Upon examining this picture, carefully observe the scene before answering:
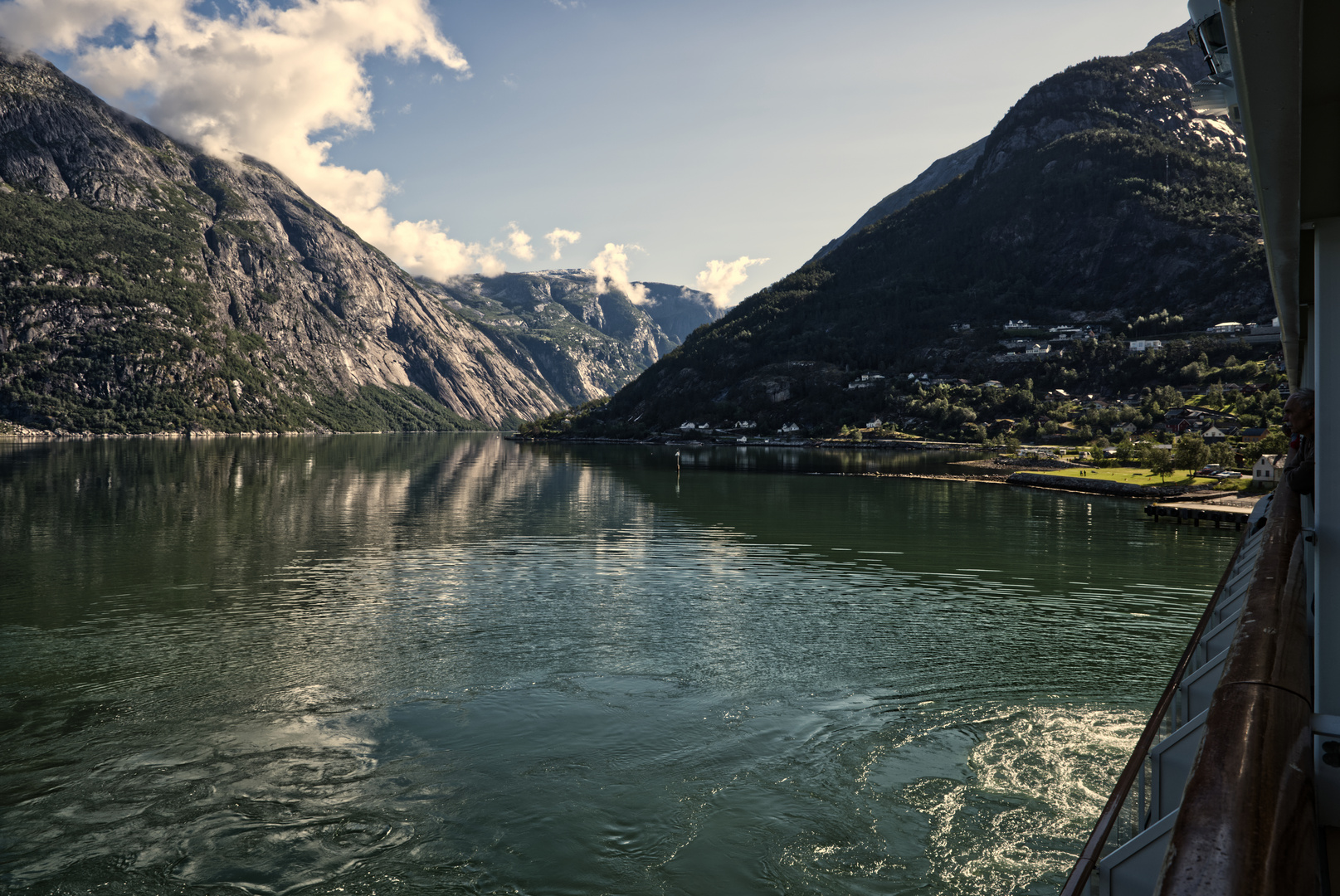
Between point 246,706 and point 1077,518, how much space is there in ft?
219

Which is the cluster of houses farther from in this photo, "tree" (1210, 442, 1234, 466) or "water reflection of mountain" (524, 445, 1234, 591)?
"water reflection of mountain" (524, 445, 1234, 591)

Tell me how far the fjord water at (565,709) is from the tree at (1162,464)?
44407 mm

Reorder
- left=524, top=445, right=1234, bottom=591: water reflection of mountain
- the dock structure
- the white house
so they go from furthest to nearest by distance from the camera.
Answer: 1. the white house
2. the dock structure
3. left=524, top=445, right=1234, bottom=591: water reflection of mountain

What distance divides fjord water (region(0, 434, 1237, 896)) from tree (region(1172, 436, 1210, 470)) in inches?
1779

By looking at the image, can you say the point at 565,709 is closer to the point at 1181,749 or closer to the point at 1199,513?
the point at 1181,749

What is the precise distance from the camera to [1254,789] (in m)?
3.22

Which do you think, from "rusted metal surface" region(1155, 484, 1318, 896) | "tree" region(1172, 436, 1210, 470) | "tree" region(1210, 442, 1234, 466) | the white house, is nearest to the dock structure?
the white house

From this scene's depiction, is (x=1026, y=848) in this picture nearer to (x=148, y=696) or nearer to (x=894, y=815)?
(x=894, y=815)

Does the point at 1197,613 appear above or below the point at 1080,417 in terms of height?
below

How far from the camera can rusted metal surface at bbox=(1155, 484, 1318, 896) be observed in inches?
114

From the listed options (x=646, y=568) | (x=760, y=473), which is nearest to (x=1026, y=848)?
(x=646, y=568)

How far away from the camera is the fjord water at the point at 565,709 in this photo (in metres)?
14.9

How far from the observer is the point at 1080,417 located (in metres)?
182

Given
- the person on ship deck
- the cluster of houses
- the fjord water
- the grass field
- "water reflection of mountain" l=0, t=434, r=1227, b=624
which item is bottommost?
the fjord water
